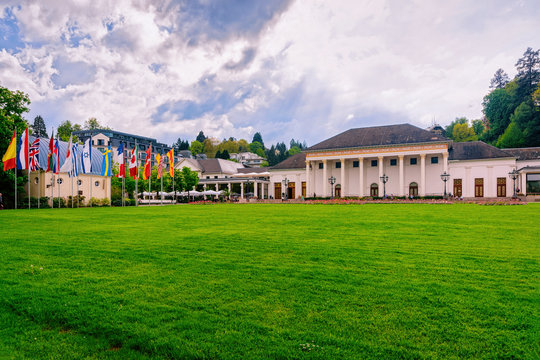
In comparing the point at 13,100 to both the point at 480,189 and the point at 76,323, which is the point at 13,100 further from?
the point at 480,189

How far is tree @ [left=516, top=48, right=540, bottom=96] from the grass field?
7844 cm

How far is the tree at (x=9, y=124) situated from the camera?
103 feet

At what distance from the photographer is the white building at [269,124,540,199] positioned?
50.2m

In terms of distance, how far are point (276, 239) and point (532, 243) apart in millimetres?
7032

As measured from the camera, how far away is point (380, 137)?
56.1 m

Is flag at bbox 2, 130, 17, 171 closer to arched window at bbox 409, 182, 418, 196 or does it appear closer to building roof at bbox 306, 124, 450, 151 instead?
building roof at bbox 306, 124, 450, 151

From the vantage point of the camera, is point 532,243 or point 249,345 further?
point 532,243

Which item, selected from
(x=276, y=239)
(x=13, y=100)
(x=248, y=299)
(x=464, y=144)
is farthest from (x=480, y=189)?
(x=13, y=100)

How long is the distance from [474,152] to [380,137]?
49.5ft

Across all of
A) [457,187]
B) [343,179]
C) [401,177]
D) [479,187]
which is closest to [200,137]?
[343,179]

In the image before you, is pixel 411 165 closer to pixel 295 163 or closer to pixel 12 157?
pixel 295 163

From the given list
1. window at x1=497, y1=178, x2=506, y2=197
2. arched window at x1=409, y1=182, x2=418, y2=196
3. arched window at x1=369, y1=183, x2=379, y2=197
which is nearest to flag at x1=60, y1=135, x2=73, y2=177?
arched window at x1=369, y1=183, x2=379, y2=197

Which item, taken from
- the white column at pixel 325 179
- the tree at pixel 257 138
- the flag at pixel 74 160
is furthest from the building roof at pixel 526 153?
the tree at pixel 257 138

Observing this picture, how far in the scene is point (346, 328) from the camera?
3.80 metres
